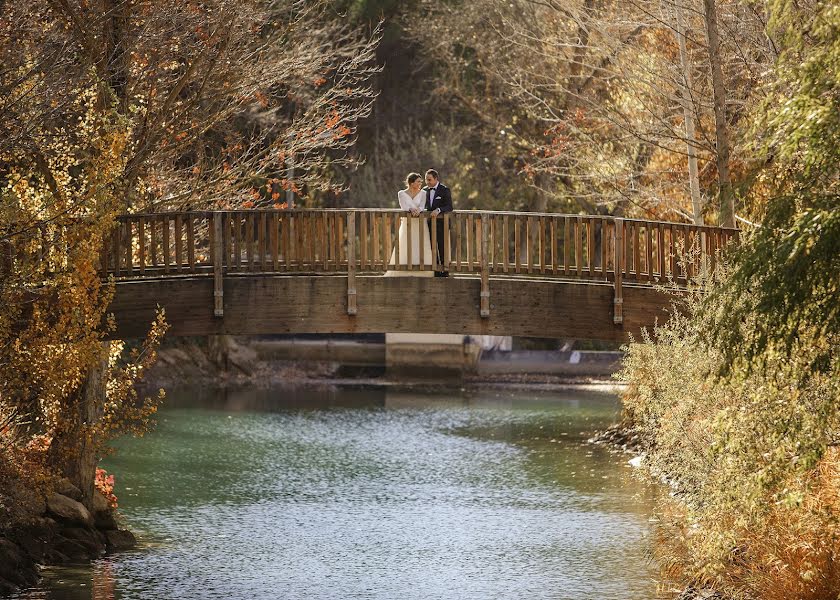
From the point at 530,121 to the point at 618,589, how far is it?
22.5 meters

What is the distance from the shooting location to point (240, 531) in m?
19.5

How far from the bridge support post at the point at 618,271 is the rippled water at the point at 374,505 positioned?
288cm

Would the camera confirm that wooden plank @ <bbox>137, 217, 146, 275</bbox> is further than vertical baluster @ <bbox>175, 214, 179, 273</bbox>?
No

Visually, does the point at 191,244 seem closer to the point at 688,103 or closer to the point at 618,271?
the point at 618,271

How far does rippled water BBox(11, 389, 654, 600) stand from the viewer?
16.6m

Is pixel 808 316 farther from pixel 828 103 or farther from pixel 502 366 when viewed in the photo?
pixel 502 366

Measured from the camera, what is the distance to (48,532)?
1764 cm

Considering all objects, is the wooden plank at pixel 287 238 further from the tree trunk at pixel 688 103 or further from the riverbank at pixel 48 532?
the tree trunk at pixel 688 103

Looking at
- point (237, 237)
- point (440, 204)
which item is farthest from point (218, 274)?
point (440, 204)

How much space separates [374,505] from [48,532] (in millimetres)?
5392

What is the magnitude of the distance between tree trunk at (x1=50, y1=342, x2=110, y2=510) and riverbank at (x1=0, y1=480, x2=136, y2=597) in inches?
8.3

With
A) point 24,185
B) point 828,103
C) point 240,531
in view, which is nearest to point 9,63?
point 24,185

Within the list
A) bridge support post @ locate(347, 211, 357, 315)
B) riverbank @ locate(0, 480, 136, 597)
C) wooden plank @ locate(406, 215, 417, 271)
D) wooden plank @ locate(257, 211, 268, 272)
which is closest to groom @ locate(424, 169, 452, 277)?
wooden plank @ locate(406, 215, 417, 271)

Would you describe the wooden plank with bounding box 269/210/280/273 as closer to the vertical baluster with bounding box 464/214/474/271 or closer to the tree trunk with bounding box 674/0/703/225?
the vertical baluster with bounding box 464/214/474/271
